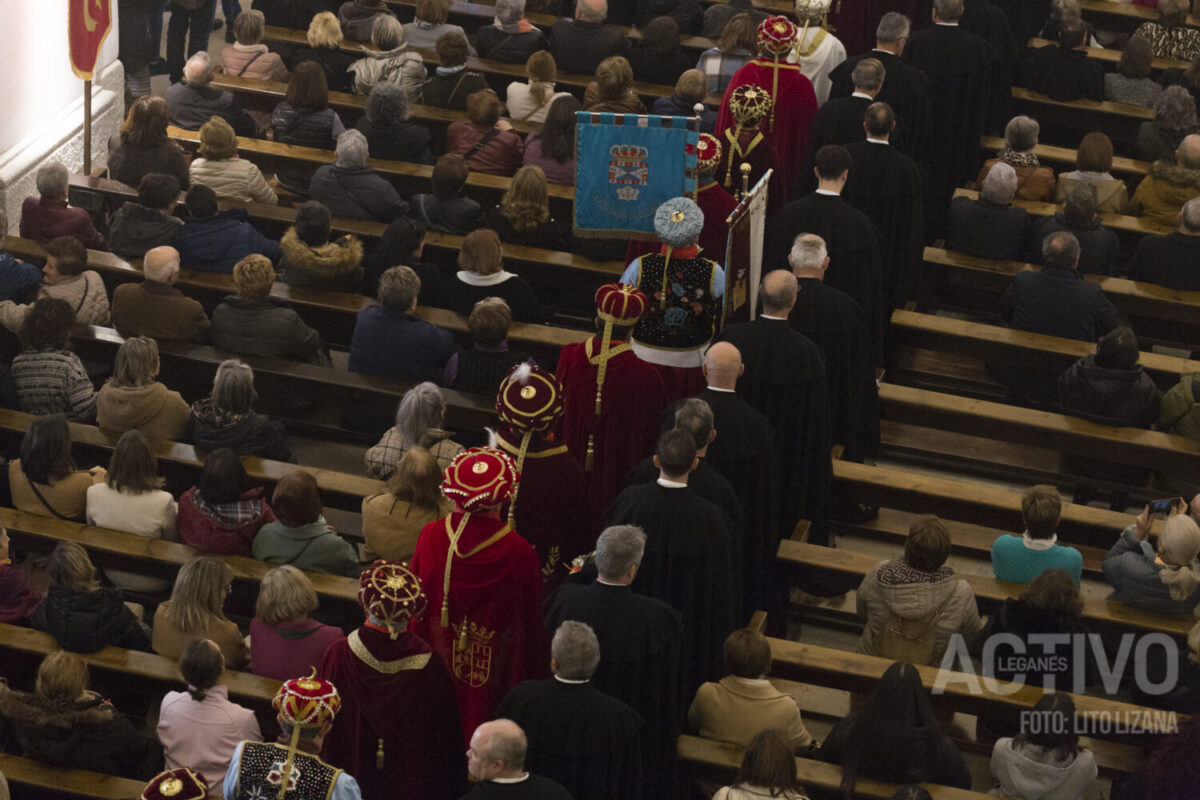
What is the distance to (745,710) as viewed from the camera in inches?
265

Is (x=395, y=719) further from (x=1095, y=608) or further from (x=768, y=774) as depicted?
(x=1095, y=608)

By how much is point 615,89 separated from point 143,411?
371 centimetres

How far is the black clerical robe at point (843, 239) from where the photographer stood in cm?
913

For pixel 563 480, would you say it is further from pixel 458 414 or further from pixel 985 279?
pixel 985 279

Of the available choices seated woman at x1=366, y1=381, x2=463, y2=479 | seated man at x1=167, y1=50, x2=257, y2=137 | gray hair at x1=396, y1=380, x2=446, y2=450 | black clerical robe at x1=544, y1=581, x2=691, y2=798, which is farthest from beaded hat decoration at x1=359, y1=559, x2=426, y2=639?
seated man at x1=167, y1=50, x2=257, y2=137

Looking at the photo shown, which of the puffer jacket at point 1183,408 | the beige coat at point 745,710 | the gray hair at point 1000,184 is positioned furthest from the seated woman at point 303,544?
the gray hair at point 1000,184

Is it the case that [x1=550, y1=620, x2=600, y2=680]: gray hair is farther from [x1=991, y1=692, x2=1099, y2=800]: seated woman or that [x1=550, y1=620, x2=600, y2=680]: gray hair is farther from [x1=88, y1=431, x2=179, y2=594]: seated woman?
[x1=88, y1=431, x2=179, y2=594]: seated woman

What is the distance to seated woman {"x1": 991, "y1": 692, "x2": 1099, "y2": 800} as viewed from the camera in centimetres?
655

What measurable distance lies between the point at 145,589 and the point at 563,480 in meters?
2.03

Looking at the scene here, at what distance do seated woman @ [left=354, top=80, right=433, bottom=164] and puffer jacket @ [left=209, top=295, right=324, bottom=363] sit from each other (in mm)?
1874

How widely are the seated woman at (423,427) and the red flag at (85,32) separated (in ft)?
13.4

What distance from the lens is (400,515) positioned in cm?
769

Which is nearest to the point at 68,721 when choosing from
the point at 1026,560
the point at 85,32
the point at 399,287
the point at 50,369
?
the point at 50,369

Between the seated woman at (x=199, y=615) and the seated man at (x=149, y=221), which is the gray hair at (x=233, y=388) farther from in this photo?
the seated man at (x=149, y=221)
